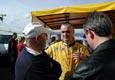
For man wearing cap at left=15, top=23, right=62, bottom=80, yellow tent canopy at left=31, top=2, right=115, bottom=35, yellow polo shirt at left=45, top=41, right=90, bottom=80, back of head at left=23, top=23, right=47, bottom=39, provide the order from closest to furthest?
man wearing cap at left=15, top=23, right=62, bottom=80 < back of head at left=23, top=23, right=47, bottom=39 < yellow polo shirt at left=45, top=41, right=90, bottom=80 < yellow tent canopy at left=31, top=2, right=115, bottom=35

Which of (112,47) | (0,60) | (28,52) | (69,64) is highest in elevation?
(112,47)

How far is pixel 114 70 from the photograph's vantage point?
271 centimetres

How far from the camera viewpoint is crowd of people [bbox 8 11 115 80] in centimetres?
272

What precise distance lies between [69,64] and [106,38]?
2.69 meters

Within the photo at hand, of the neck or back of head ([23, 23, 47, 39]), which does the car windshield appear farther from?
the neck

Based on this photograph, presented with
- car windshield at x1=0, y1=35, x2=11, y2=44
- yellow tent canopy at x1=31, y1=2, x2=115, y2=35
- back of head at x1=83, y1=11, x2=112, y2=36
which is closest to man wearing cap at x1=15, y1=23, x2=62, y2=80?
back of head at x1=83, y1=11, x2=112, y2=36

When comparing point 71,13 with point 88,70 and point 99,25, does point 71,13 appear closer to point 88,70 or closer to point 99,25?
point 99,25

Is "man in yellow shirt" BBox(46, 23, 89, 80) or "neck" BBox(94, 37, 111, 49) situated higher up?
"neck" BBox(94, 37, 111, 49)

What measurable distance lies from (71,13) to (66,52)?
163 cm

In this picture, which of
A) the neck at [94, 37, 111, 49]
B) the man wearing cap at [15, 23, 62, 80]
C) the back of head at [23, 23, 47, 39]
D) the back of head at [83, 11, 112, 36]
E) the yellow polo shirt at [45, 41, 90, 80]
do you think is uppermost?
the back of head at [83, 11, 112, 36]

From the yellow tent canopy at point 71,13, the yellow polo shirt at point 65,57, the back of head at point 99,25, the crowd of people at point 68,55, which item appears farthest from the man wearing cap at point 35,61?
the yellow tent canopy at point 71,13

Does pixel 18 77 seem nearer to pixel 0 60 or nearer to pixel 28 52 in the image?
pixel 28 52

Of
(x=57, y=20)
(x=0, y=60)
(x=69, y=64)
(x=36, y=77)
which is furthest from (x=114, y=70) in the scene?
(x=0, y=60)

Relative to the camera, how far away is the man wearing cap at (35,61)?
3762 millimetres
